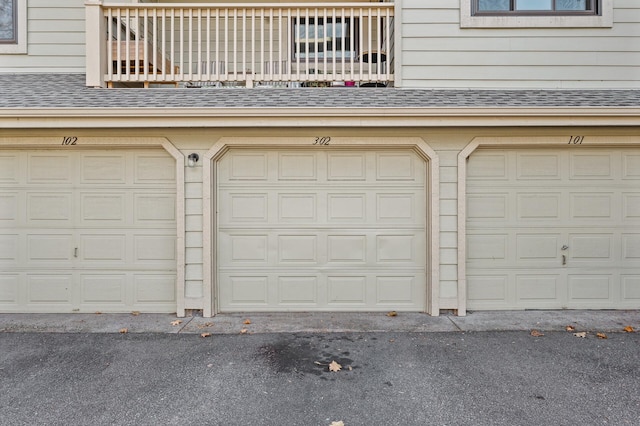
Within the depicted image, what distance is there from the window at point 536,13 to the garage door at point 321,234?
234 centimetres

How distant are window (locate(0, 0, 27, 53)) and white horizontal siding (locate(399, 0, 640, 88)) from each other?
5529 millimetres

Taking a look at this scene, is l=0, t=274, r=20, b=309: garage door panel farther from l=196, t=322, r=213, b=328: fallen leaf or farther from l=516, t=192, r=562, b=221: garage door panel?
l=516, t=192, r=562, b=221: garage door panel

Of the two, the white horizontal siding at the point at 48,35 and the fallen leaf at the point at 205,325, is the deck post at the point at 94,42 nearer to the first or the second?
the white horizontal siding at the point at 48,35

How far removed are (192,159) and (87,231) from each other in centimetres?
173

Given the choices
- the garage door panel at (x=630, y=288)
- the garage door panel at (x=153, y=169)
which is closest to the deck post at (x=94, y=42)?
the garage door panel at (x=153, y=169)

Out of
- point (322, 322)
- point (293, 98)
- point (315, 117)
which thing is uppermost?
point (293, 98)

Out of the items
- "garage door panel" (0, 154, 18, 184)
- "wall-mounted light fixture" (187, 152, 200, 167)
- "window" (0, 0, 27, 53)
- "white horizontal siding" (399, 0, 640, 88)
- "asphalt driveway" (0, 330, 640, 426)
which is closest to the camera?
"asphalt driveway" (0, 330, 640, 426)

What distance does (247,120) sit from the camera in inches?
185

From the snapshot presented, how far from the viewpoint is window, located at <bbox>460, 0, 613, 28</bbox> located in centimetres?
527

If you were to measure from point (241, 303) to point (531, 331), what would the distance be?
3.59 meters

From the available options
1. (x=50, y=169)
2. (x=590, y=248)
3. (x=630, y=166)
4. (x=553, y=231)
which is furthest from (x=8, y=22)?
(x=630, y=166)

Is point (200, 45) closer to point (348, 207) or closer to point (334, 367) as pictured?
point (348, 207)

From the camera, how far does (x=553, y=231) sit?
17.0 ft

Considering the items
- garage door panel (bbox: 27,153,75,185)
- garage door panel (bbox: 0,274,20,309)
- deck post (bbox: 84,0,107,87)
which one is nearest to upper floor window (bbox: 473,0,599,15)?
deck post (bbox: 84,0,107,87)
